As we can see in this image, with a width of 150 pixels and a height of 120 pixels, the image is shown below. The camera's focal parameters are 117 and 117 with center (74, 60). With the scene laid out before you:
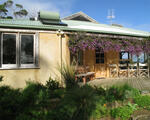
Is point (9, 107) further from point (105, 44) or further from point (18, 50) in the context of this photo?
point (105, 44)

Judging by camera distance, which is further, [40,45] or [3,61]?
[40,45]

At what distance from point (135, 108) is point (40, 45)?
4688 mm

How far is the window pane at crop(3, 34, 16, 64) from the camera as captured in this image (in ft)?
17.9

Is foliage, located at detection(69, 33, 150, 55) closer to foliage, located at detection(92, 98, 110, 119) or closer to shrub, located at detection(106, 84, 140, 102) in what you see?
shrub, located at detection(106, 84, 140, 102)

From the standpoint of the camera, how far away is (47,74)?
581 cm

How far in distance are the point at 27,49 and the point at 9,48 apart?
797 millimetres

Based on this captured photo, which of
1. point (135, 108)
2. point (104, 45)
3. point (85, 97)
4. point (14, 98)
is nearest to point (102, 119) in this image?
point (85, 97)

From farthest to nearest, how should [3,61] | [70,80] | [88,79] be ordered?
[88,79] < [3,61] < [70,80]

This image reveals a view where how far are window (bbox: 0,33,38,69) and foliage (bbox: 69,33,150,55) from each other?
6.35 ft

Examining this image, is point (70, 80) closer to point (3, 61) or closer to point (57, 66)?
point (57, 66)

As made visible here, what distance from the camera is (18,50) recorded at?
18.2 ft

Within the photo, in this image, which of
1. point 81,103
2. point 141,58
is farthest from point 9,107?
point 141,58

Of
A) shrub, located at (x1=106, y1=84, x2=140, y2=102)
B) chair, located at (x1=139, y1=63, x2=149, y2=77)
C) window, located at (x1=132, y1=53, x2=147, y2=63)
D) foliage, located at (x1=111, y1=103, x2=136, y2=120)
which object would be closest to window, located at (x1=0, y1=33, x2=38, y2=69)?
shrub, located at (x1=106, y1=84, x2=140, y2=102)

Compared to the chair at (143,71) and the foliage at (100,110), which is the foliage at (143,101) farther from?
the chair at (143,71)
